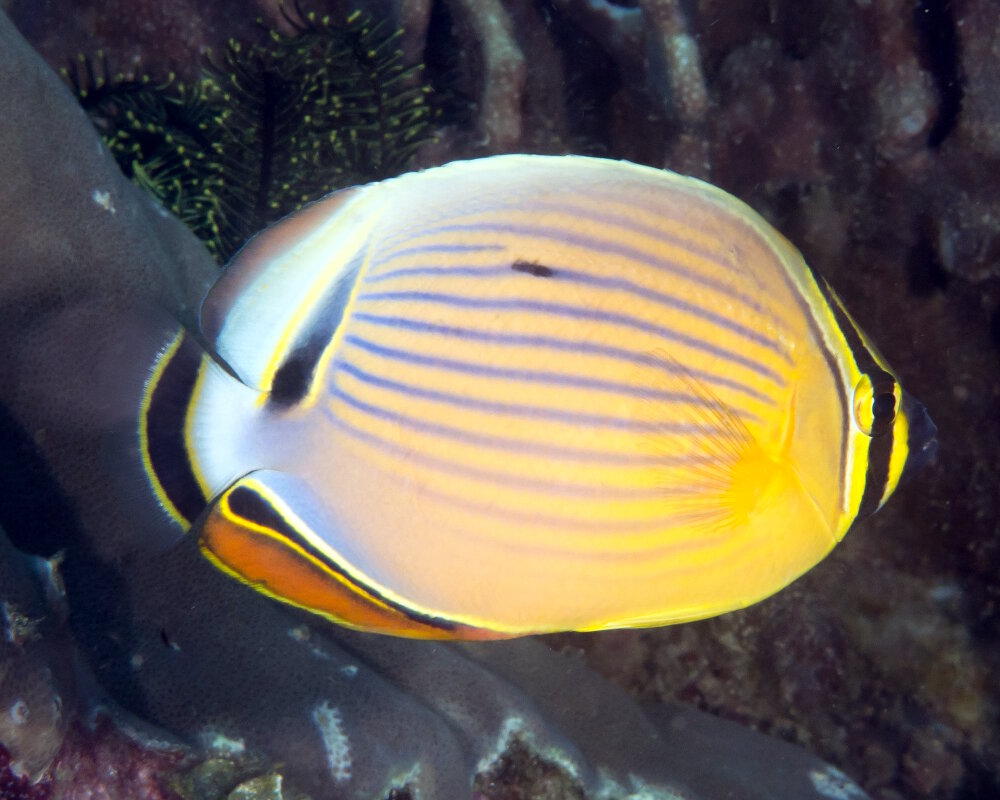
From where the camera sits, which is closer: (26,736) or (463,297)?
(463,297)

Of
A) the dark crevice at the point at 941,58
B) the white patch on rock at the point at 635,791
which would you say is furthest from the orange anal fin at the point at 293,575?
the dark crevice at the point at 941,58

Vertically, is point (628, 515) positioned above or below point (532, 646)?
above

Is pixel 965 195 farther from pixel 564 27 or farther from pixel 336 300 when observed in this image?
pixel 336 300

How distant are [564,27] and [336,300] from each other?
118 inches

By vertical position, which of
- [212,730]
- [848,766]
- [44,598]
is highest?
[44,598]

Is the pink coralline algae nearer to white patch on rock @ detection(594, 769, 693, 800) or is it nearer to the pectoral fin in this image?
the pectoral fin

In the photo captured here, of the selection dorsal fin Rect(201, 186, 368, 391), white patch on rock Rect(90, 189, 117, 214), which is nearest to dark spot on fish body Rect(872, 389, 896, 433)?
dorsal fin Rect(201, 186, 368, 391)

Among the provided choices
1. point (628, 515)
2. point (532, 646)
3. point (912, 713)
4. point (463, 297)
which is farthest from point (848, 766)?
point (463, 297)

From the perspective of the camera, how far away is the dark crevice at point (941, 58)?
2553mm

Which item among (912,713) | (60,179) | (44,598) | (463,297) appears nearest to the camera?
(463,297)

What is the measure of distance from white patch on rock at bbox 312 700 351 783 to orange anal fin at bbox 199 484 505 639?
0.77 m

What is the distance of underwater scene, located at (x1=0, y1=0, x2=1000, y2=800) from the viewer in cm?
133

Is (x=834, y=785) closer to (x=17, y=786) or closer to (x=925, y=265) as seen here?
(x=925, y=265)

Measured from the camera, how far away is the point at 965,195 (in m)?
2.57
